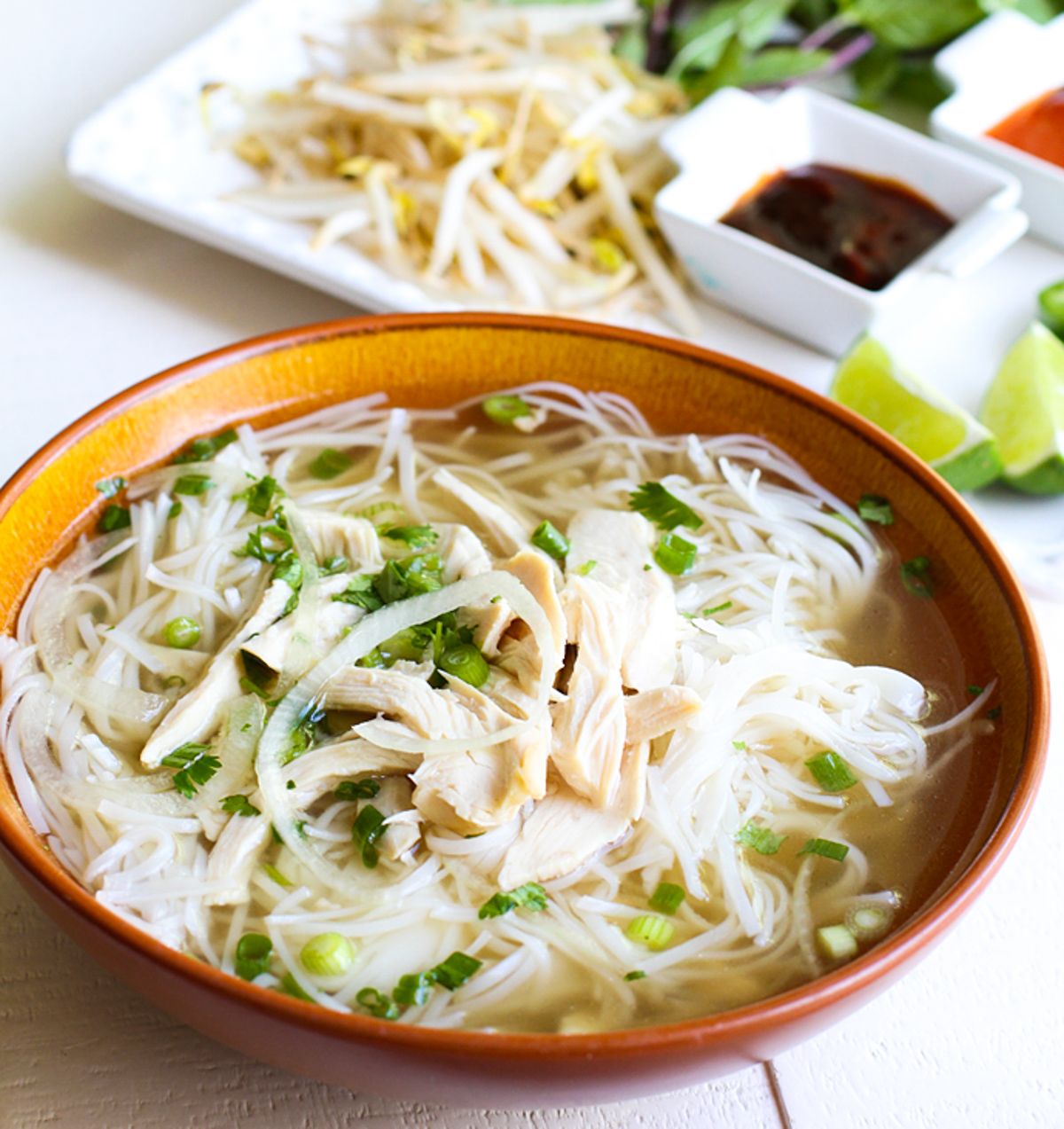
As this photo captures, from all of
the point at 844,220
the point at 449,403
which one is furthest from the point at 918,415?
the point at 449,403

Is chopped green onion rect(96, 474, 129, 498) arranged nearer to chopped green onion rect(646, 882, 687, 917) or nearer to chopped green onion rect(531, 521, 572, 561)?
chopped green onion rect(531, 521, 572, 561)

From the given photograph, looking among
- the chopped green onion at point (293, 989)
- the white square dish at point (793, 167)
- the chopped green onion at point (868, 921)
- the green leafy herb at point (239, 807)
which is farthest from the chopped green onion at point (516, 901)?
the white square dish at point (793, 167)

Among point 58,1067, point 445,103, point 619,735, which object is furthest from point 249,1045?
point 445,103

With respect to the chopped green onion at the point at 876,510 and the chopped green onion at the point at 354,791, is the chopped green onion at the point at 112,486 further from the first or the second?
the chopped green onion at the point at 876,510

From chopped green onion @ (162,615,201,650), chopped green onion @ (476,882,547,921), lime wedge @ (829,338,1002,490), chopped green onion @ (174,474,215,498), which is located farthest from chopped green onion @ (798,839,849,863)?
chopped green onion @ (174,474,215,498)

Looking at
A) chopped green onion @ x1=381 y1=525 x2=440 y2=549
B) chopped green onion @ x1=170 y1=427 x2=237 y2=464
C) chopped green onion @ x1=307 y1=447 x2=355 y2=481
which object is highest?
chopped green onion @ x1=170 y1=427 x2=237 y2=464

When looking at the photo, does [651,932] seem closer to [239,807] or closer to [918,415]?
[239,807]

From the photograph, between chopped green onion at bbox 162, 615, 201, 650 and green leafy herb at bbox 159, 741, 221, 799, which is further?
chopped green onion at bbox 162, 615, 201, 650
